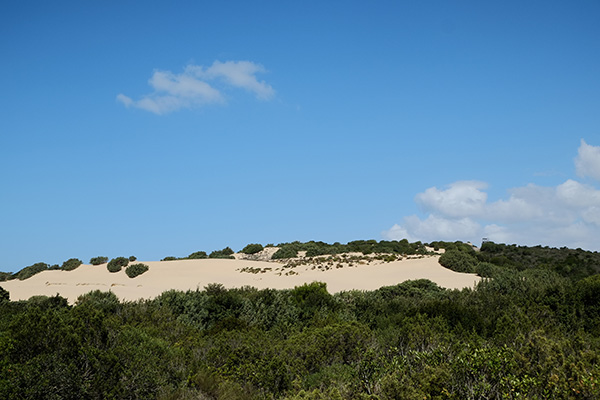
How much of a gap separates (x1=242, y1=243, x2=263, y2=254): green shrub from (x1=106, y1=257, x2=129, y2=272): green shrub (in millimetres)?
20331

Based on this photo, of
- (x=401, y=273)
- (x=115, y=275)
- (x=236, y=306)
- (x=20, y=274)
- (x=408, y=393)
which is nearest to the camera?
(x=408, y=393)

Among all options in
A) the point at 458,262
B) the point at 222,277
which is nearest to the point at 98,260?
the point at 222,277

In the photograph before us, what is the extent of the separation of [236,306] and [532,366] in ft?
39.3

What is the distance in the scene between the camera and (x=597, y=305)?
1609cm

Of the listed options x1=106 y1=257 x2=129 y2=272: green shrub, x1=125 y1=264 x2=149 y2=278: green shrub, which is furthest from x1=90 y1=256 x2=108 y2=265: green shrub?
x1=125 y1=264 x2=149 y2=278: green shrub

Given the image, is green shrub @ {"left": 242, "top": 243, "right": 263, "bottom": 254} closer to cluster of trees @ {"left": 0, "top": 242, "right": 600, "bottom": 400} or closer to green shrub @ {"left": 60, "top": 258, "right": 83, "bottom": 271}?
green shrub @ {"left": 60, "top": 258, "right": 83, "bottom": 271}

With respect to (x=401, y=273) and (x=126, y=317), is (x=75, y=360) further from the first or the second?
(x=401, y=273)

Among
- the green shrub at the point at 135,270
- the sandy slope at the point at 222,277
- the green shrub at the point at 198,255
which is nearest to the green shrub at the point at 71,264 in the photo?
the sandy slope at the point at 222,277

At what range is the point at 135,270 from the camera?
1496 inches

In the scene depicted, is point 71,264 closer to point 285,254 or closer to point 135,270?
→ point 135,270

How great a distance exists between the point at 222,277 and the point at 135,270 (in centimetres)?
724

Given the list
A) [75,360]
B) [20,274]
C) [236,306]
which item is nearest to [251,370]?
[75,360]

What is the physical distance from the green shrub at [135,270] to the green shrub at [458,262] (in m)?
22.8

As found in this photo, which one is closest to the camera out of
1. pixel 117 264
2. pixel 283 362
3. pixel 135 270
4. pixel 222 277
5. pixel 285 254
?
pixel 283 362
